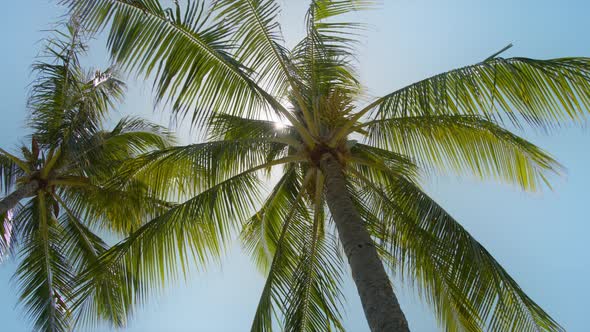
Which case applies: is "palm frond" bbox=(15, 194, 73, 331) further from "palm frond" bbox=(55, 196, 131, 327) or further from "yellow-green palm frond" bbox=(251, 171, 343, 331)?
"yellow-green palm frond" bbox=(251, 171, 343, 331)

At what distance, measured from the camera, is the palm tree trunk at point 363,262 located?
4984 millimetres

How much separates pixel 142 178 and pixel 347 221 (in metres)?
3.10

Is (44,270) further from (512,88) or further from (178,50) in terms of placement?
(512,88)

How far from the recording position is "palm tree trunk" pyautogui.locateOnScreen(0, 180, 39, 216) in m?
8.76

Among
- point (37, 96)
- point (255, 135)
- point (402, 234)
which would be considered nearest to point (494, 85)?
point (402, 234)

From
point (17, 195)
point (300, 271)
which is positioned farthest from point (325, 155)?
point (17, 195)

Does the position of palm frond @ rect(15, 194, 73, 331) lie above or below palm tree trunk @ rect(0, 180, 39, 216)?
below

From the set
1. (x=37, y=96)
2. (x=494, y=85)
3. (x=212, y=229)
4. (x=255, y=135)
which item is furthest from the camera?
(x=37, y=96)

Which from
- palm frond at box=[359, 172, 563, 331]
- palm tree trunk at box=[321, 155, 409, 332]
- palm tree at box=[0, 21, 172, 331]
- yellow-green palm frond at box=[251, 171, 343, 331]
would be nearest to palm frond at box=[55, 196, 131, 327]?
palm tree at box=[0, 21, 172, 331]

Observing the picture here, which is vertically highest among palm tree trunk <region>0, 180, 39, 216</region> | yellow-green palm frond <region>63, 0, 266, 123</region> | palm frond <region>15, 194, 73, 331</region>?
yellow-green palm frond <region>63, 0, 266, 123</region>

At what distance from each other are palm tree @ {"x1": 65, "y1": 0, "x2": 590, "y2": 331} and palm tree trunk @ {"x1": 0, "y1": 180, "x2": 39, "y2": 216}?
2.94 metres

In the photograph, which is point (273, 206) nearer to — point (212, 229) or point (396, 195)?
point (212, 229)

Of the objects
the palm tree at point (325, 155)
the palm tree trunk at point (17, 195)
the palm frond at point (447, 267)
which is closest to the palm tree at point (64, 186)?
the palm tree trunk at point (17, 195)

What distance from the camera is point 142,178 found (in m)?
7.48
